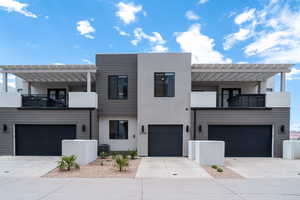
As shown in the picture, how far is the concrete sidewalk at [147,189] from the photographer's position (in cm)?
442

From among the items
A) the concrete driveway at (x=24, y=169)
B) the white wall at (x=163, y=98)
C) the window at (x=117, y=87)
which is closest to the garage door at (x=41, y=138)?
the concrete driveway at (x=24, y=169)

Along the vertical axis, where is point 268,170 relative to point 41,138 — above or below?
below

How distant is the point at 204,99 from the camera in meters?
10.1

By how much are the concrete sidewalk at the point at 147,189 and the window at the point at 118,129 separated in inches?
207

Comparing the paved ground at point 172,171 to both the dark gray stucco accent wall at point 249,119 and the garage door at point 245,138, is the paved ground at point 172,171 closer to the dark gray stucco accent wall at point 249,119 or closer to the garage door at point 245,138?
the dark gray stucco accent wall at point 249,119

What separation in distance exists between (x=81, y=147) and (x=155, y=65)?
6.27m

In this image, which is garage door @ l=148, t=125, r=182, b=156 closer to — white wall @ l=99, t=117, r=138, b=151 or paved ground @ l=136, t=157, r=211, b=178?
white wall @ l=99, t=117, r=138, b=151

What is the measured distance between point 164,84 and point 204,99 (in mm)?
2596

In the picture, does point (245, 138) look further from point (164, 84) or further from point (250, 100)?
point (164, 84)

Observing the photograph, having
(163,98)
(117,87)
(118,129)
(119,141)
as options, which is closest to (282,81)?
(163,98)

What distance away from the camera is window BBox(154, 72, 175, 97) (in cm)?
1052

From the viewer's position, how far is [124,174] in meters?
6.39

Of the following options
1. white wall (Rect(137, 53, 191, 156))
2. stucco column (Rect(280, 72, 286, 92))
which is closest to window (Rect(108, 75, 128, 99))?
white wall (Rect(137, 53, 191, 156))

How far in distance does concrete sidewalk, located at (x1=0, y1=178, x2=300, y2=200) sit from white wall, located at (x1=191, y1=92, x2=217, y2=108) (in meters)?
4.94
